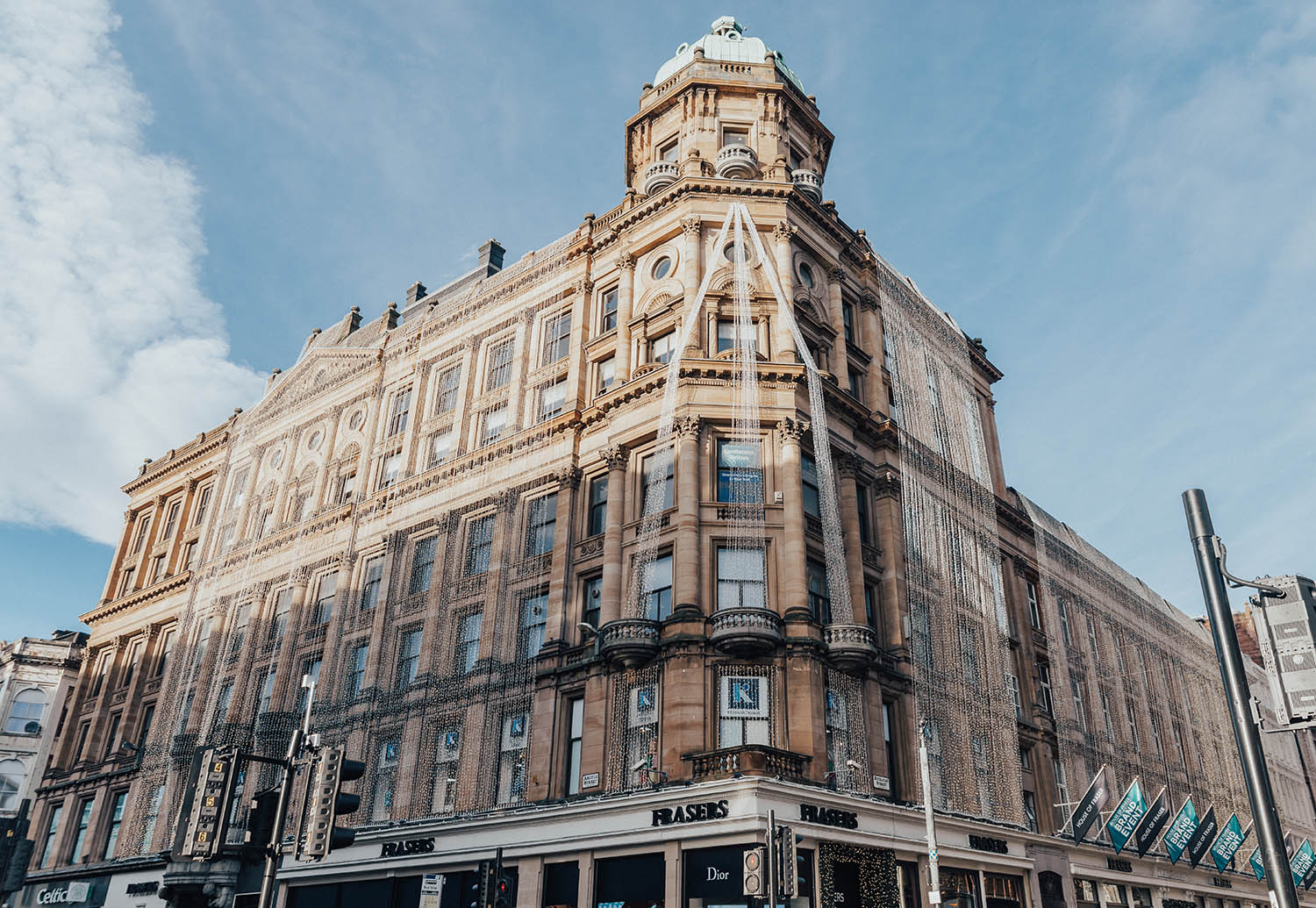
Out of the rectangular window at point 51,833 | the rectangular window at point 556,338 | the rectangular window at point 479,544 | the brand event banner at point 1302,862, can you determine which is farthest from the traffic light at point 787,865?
the rectangular window at point 51,833

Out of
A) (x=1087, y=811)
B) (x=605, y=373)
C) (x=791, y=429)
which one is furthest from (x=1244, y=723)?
(x=605, y=373)

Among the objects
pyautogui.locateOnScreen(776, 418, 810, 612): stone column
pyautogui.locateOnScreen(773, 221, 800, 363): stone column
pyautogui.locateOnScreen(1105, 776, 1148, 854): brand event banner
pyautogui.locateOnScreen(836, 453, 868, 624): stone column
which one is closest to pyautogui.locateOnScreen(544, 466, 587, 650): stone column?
pyautogui.locateOnScreen(776, 418, 810, 612): stone column

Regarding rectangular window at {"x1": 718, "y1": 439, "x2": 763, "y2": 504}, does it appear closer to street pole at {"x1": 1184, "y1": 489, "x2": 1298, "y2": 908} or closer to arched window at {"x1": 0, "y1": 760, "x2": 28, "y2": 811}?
street pole at {"x1": 1184, "y1": 489, "x2": 1298, "y2": 908}

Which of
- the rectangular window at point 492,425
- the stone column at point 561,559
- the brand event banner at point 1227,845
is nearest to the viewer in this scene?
the stone column at point 561,559

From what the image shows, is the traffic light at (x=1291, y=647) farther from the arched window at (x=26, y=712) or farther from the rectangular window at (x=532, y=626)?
the arched window at (x=26, y=712)

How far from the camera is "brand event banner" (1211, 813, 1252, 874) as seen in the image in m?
40.2

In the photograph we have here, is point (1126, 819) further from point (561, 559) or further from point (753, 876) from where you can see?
point (753, 876)

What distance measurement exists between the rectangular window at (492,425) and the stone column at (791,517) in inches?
549

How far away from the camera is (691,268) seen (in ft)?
116

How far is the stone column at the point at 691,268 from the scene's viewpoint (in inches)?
1328

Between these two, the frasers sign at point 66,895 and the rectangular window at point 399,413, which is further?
the frasers sign at point 66,895

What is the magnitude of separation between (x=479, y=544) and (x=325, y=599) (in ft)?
33.2

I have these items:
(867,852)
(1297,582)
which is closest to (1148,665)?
(867,852)

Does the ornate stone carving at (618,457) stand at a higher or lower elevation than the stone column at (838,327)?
lower
